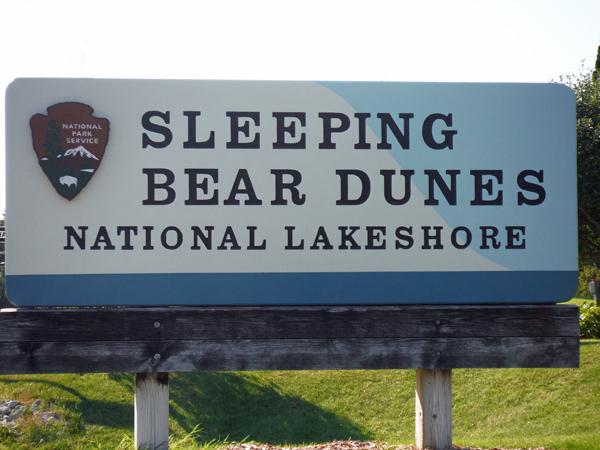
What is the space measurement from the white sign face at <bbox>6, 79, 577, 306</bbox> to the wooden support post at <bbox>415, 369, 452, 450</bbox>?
27.3 inches

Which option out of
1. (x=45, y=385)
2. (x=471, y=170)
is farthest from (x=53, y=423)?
(x=471, y=170)

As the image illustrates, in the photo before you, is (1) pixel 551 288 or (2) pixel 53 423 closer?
(1) pixel 551 288

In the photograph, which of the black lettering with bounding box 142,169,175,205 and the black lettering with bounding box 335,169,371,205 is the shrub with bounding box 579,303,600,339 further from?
the black lettering with bounding box 142,169,175,205

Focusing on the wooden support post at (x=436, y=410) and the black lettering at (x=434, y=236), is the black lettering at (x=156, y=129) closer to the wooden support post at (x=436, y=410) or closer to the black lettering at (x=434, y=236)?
the black lettering at (x=434, y=236)

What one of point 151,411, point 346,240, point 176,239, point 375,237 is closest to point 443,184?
point 375,237

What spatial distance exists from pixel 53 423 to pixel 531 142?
11105 millimetres

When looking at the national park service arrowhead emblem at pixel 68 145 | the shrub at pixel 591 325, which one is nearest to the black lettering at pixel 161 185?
the national park service arrowhead emblem at pixel 68 145

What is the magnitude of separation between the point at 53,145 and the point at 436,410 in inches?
150

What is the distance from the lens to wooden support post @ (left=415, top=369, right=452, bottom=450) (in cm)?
407

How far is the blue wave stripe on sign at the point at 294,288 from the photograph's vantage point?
3812mm

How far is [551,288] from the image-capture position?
158 inches

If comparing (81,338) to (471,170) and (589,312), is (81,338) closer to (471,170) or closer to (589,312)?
(471,170)

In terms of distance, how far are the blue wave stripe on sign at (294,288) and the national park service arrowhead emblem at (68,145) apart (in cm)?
78

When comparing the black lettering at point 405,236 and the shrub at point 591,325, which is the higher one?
the black lettering at point 405,236
